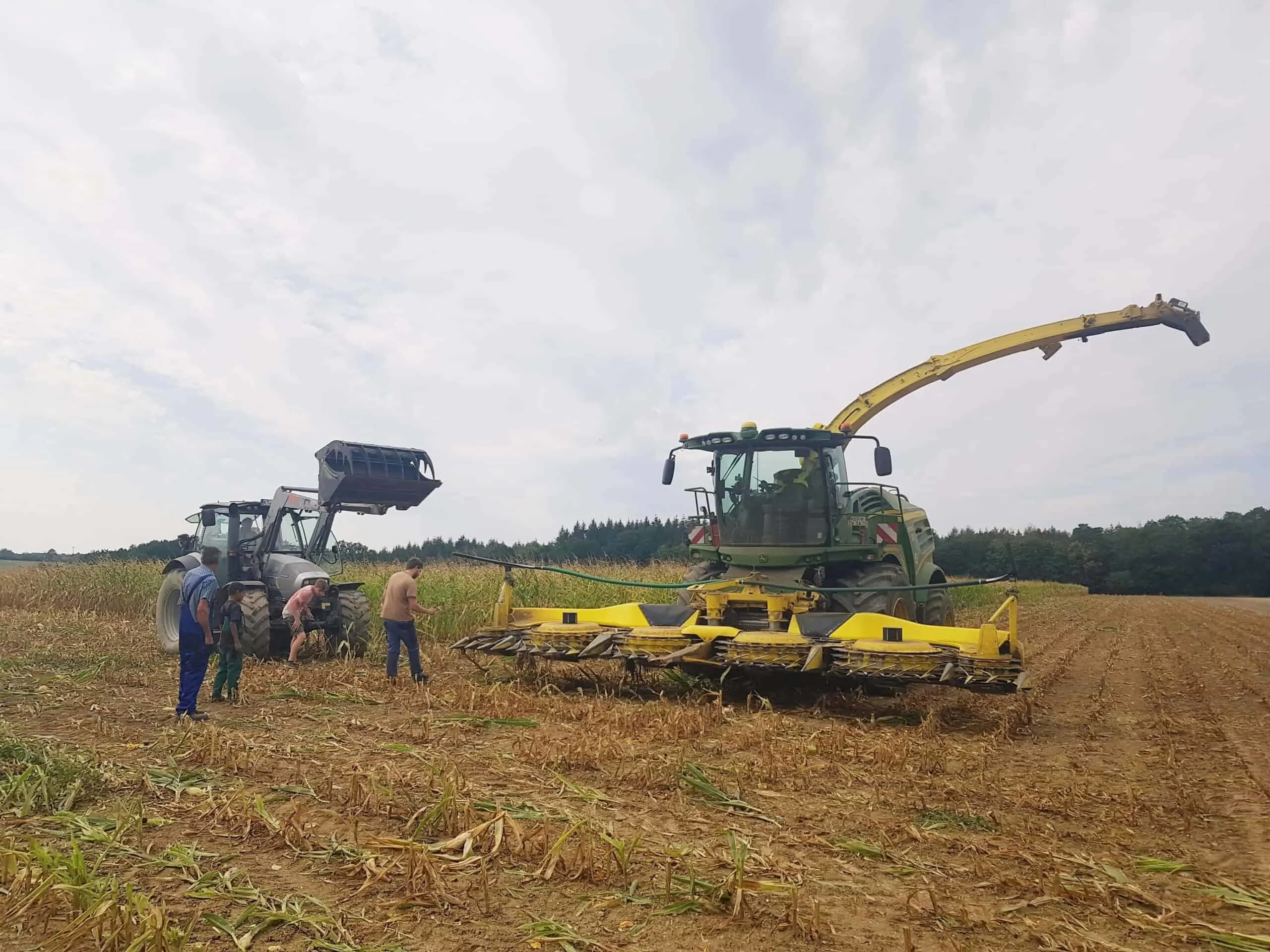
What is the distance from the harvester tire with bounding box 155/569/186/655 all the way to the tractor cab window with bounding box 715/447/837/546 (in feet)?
25.1

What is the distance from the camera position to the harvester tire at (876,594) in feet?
27.5

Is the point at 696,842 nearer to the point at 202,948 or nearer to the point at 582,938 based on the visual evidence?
the point at 582,938

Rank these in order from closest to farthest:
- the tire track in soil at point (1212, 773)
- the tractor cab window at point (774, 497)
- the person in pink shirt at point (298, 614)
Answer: the tire track in soil at point (1212, 773) < the tractor cab window at point (774, 497) < the person in pink shirt at point (298, 614)

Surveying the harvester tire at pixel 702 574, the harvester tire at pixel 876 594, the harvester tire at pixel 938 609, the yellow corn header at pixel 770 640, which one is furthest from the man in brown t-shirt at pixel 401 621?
the harvester tire at pixel 938 609

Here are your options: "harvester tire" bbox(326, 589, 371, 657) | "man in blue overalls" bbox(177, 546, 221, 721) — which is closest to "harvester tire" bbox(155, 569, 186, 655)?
"harvester tire" bbox(326, 589, 371, 657)

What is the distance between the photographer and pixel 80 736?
5996 mm

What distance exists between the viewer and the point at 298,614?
9.75 m

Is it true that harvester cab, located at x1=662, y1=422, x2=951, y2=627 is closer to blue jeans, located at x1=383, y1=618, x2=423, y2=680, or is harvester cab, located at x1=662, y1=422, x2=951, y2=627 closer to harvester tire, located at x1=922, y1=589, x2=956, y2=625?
harvester tire, located at x1=922, y1=589, x2=956, y2=625

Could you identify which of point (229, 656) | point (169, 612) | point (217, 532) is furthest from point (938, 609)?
point (169, 612)

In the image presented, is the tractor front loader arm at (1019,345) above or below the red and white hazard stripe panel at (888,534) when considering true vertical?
above

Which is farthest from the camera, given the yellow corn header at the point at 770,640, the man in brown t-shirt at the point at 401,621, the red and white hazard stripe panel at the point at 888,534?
the red and white hazard stripe panel at the point at 888,534

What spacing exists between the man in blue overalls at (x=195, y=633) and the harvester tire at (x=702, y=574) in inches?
186

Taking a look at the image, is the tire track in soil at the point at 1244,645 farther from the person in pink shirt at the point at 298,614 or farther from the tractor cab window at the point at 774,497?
the person in pink shirt at the point at 298,614

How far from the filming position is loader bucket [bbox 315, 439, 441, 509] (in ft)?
35.0
